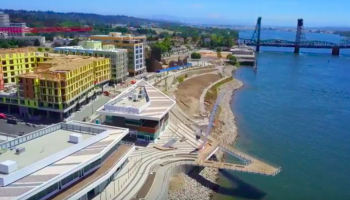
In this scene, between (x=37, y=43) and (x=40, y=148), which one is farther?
(x=37, y=43)

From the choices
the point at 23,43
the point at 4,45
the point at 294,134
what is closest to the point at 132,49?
the point at 294,134

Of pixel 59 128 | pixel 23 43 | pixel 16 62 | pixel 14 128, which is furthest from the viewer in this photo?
pixel 23 43

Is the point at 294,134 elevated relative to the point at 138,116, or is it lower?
lower

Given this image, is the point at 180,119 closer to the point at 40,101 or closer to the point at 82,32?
the point at 40,101

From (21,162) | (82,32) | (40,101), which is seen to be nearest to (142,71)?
(40,101)

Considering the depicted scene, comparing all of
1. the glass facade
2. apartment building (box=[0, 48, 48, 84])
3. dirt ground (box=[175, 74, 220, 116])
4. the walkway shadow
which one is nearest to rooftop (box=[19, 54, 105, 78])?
apartment building (box=[0, 48, 48, 84])

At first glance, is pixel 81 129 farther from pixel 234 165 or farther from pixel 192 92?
pixel 192 92
